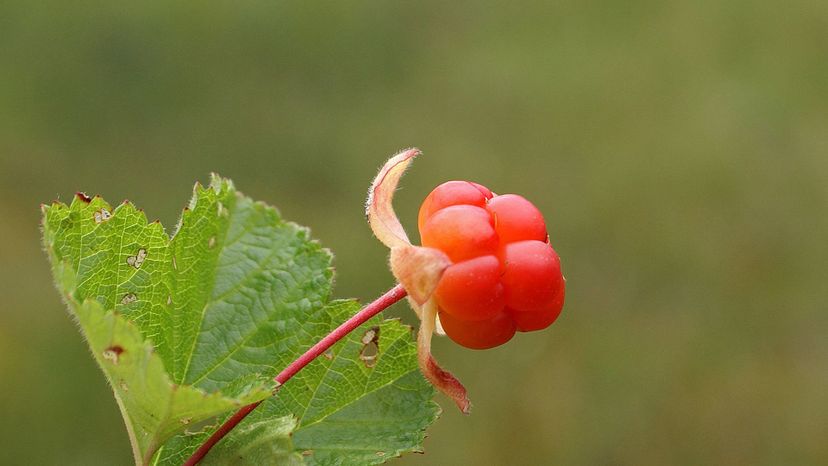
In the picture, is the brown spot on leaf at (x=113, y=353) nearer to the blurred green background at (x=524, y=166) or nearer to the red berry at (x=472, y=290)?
the red berry at (x=472, y=290)

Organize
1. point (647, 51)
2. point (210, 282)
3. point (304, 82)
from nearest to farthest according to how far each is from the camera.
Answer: point (210, 282), point (304, 82), point (647, 51)

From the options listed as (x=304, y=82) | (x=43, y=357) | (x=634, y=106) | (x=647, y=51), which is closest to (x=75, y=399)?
(x=43, y=357)

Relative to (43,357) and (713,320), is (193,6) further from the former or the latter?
(713,320)

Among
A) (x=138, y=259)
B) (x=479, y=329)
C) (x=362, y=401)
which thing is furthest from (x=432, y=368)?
(x=138, y=259)

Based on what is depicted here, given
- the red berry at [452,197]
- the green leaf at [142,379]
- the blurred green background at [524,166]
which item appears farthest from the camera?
the blurred green background at [524,166]

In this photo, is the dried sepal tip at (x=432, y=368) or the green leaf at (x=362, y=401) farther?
the green leaf at (x=362, y=401)

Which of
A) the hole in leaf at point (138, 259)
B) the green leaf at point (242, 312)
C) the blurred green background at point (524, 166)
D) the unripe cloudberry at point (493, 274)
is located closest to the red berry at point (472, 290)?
the unripe cloudberry at point (493, 274)

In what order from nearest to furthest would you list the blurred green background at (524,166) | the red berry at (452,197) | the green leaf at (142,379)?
1. the green leaf at (142,379)
2. the red berry at (452,197)
3. the blurred green background at (524,166)
